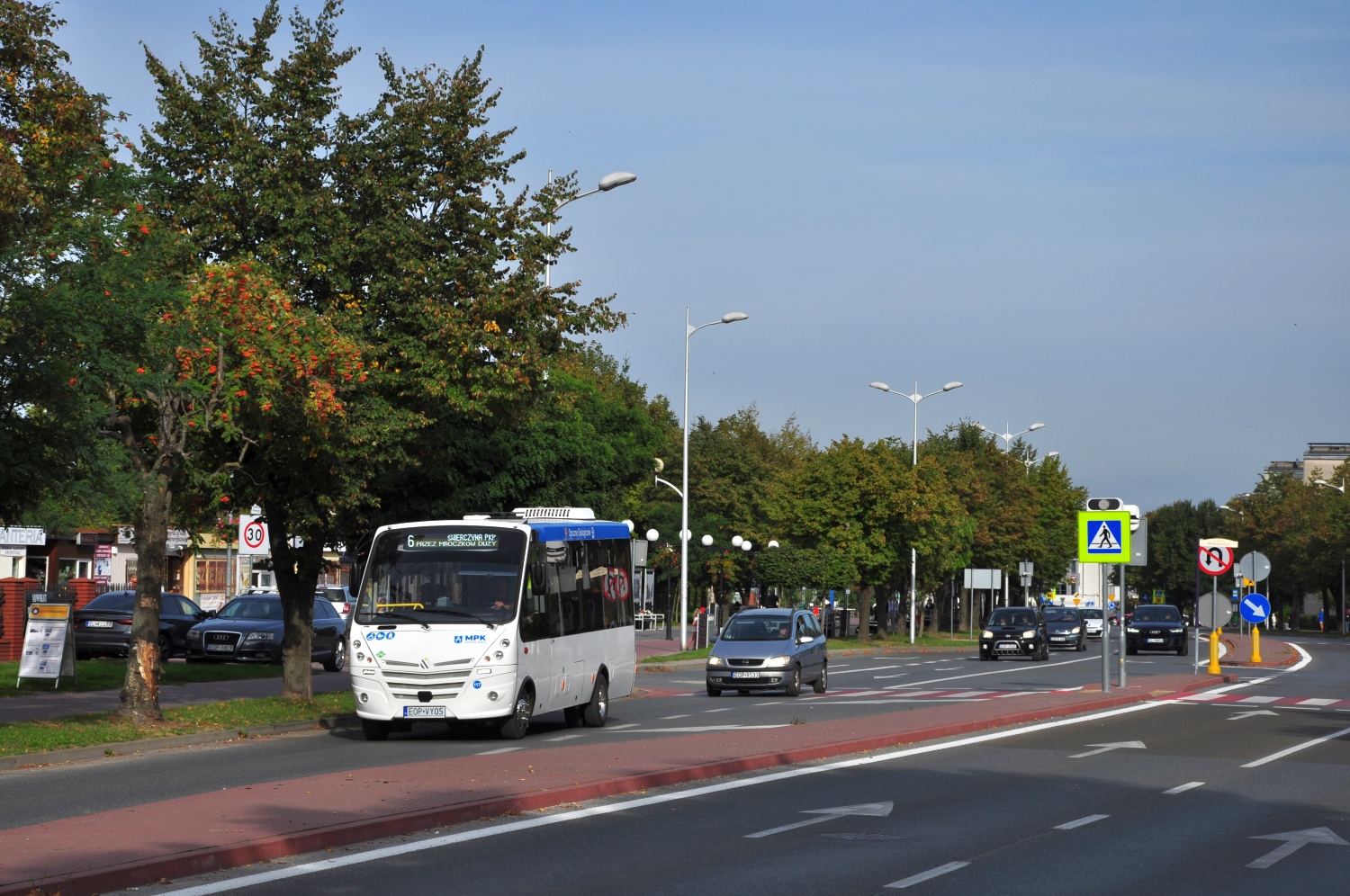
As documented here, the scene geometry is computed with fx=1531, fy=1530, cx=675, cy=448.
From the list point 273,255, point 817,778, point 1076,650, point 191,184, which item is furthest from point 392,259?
point 1076,650

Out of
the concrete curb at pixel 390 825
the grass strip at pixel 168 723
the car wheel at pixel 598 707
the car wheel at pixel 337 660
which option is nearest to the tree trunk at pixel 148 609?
the grass strip at pixel 168 723

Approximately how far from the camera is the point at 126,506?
19.6 meters

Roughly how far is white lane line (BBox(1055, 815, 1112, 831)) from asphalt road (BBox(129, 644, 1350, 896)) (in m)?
0.05

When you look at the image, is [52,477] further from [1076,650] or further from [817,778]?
[1076,650]

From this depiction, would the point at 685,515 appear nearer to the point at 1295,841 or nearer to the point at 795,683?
the point at 795,683

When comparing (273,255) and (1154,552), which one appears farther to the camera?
(1154,552)

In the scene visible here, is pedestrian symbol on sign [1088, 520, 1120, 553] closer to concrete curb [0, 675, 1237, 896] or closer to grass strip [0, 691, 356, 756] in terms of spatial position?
concrete curb [0, 675, 1237, 896]

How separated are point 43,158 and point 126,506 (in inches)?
177

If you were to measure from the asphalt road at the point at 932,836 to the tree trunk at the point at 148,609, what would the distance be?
8.21 meters

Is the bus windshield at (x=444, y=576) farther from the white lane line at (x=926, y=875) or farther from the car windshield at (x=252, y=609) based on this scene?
the car windshield at (x=252, y=609)

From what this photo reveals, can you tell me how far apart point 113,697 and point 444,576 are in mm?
7613

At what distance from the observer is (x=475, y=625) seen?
18.8 meters

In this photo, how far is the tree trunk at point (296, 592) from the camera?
22906 mm

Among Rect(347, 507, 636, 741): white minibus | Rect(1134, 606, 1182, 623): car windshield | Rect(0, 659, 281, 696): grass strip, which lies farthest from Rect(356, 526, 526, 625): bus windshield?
Rect(1134, 606, 1182, 623): car windshield
